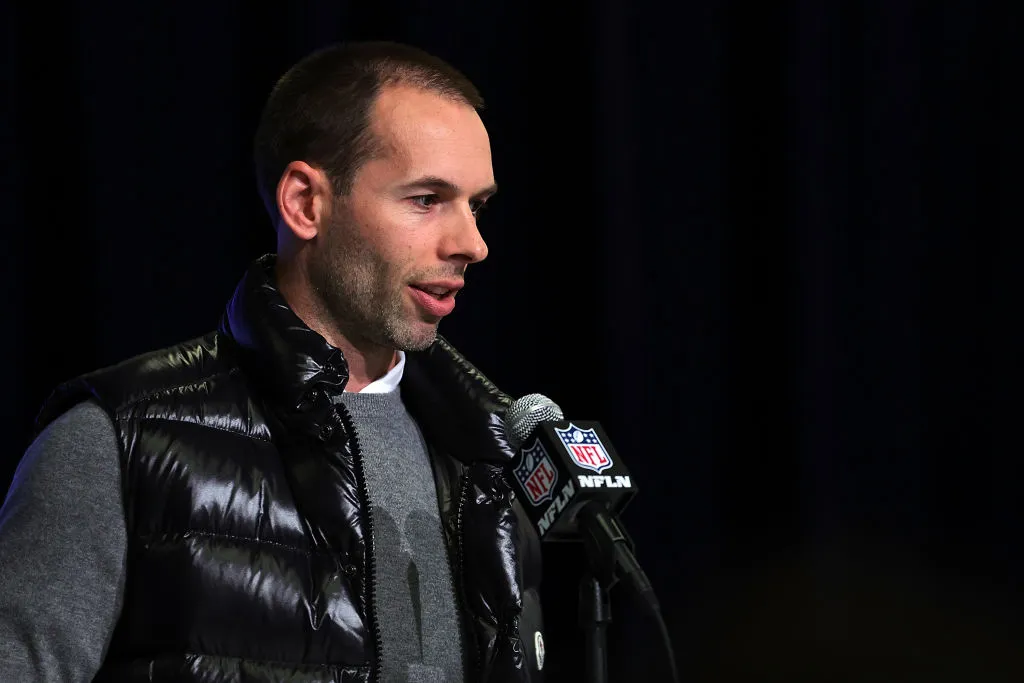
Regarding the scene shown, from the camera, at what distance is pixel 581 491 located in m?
0.91

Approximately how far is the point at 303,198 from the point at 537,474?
1.77 feet

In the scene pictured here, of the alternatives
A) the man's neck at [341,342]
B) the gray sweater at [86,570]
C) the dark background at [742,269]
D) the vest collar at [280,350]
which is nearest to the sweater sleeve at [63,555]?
the gray sweater at [86,570]

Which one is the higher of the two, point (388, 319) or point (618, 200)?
point (618, 200)

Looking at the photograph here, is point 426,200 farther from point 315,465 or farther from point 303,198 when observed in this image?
point 315,465

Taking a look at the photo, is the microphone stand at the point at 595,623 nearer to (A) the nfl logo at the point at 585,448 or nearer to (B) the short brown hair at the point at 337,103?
(A) the nfl logo at the point at 585,448

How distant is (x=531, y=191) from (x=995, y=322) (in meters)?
0.94

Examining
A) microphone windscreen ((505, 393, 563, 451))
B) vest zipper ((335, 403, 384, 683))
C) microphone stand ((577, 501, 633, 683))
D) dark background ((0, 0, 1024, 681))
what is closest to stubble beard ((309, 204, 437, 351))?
vest zipper ((335, 403, 384, 683))

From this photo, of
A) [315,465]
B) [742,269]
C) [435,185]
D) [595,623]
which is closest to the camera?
[595,623]

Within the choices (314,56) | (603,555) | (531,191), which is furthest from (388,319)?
(531,191)

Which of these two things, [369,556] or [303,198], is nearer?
[369,556]

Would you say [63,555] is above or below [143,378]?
below

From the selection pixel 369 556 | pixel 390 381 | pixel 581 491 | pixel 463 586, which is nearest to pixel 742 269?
pixel 390 381

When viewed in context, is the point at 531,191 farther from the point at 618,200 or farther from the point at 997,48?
the point at 997,48

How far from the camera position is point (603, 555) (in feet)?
2.83
